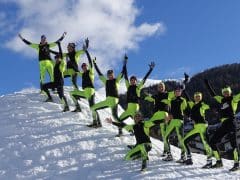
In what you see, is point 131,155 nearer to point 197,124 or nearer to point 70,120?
point 197,124

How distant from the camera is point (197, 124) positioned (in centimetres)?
1845

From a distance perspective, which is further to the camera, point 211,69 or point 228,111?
point 211,69

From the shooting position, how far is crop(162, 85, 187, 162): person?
18.6 metres

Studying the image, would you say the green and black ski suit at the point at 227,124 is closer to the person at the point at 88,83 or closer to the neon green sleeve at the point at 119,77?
the neon green sleeve at the point at 119,77

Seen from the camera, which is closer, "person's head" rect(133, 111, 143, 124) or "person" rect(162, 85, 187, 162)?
"person's head" rect(133, 111, 143, 124)

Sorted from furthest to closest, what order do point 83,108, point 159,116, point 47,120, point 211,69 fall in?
point 211,69
point 83,108
point 47,120
point 159,116

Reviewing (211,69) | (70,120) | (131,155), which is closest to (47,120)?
(70,120)

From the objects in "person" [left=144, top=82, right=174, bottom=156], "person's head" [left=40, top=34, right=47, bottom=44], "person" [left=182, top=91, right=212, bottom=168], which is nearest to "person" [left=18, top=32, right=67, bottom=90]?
"person's head" [left=40, top=34, right=47, bottom=44]

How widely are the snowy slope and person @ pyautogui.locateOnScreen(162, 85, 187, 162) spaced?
58 centimetres

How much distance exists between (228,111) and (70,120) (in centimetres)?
677

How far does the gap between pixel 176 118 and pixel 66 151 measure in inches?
160

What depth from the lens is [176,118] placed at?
1869cm

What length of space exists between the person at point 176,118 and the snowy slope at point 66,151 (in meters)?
0.58

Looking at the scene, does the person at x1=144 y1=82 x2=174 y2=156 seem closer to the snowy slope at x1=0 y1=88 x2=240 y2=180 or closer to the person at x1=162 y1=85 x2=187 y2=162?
the person at x1=162 y1=85 x2=187 y2=162
